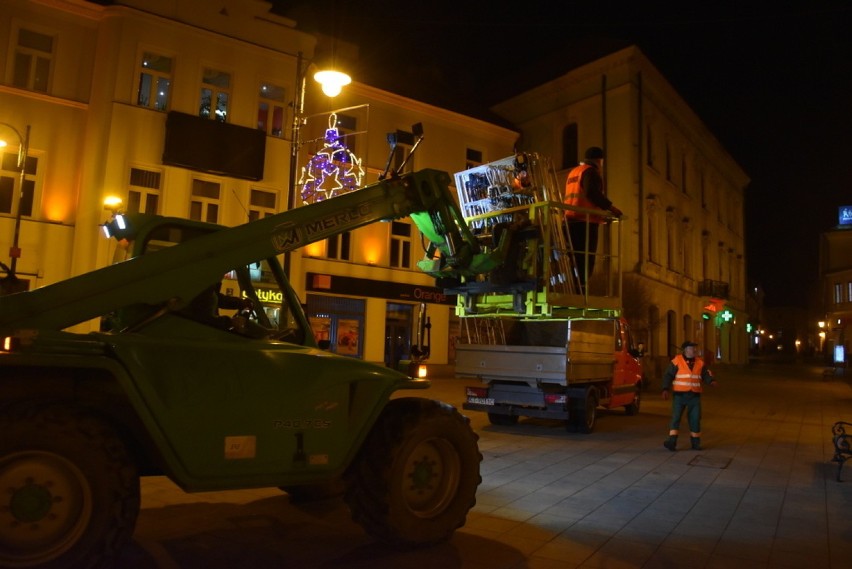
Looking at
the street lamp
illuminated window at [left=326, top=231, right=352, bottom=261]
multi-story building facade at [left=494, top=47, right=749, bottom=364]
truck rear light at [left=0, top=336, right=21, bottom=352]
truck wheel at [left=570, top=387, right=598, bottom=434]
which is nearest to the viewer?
truck rear light at [left=0, top=336, right=21, bottom=352]

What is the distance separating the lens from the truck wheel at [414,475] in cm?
511

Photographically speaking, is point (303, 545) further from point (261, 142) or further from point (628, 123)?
point (628, 123)

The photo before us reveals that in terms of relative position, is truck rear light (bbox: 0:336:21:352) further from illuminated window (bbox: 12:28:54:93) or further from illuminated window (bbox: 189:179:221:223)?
illuminated window (bbox: 12:28:54:93)

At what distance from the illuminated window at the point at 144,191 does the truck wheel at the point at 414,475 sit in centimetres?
1714

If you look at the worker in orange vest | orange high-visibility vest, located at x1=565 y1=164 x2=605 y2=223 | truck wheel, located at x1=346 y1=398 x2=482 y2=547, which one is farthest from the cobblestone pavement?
orange high-visibility vest, located at x1=565 y1=164 x2=605 y2=223

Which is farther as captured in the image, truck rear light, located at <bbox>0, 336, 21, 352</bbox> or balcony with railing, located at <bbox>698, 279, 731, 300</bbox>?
balcony with railing, located at <bbox>698, 279, 731, 300</bbox>

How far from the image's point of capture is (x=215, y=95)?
847 inches

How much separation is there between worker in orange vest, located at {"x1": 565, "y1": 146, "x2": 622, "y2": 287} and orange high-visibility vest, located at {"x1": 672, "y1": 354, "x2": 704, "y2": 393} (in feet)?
8.20

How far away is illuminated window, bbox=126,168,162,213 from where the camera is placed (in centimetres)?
2023

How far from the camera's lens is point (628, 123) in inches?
1251

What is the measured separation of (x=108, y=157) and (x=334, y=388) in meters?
17.7

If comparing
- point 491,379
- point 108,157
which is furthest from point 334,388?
point 108,157

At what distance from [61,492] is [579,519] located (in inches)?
181

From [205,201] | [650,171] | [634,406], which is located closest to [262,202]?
[205,201]
